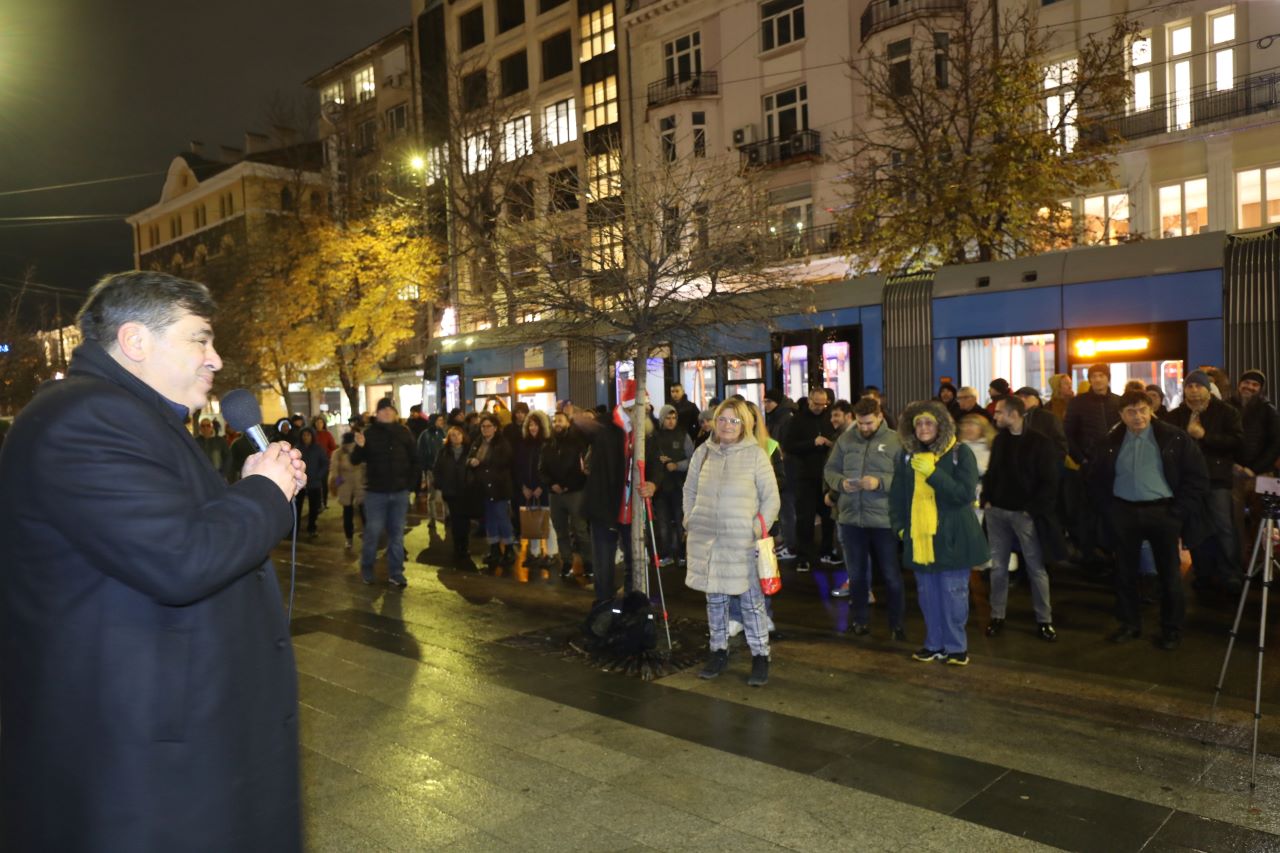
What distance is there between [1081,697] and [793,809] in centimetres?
269

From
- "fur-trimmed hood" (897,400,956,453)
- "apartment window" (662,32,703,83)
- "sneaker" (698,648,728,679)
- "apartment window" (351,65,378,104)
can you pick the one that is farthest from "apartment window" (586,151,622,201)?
"apartment window" (351,65,378,104)

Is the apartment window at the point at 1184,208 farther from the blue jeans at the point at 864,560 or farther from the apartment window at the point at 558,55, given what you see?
the apartment window at the point at 558,55

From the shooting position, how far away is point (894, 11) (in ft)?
89.6

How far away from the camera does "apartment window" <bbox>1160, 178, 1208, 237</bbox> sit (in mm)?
23188

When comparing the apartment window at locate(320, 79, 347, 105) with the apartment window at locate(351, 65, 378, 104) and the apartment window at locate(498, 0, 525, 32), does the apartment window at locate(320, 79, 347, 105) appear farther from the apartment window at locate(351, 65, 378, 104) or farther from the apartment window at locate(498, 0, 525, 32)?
the apartment window at locate(498, 0, 525, 32)

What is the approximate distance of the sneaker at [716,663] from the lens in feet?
22.3

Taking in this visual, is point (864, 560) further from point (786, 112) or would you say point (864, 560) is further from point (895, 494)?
point (786, 112)

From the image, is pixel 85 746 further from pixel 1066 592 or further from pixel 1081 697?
pixel 1066 592

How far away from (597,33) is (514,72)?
18.0 ft

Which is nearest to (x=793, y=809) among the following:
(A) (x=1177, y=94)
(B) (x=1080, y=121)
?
(B) (x=1080, y=121)

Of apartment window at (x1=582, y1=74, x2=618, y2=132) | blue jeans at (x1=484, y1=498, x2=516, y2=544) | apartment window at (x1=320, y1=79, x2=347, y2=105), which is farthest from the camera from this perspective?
apartment window at (x1=320, y1=79, x2=347, y2=105)

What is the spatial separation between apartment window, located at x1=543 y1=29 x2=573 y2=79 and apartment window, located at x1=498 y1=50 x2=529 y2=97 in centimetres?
121

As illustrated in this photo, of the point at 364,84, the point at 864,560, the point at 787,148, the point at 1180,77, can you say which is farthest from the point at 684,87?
the point at 864,560

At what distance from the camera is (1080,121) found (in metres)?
17.4
